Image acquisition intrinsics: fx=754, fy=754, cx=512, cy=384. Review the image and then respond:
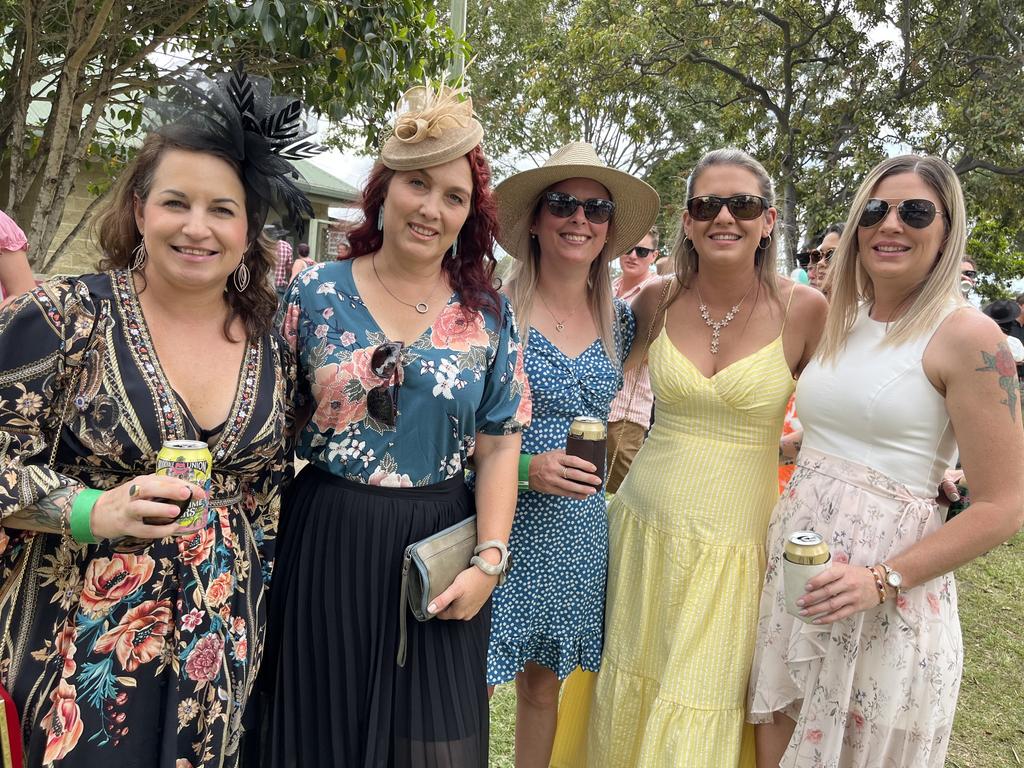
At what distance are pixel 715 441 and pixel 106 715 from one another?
197cm

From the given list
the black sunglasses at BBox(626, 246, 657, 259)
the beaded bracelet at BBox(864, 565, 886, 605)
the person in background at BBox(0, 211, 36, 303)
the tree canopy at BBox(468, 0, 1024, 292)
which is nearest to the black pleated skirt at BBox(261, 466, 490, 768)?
the beaded bracelet at BBox(864, 565, 886, 605)

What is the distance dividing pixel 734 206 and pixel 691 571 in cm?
127

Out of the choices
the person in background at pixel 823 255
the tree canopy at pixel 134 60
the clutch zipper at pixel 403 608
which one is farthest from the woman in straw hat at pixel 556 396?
the person in background at pixel 823 255

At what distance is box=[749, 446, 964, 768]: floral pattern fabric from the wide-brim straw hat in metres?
1.25

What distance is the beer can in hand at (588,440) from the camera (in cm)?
228

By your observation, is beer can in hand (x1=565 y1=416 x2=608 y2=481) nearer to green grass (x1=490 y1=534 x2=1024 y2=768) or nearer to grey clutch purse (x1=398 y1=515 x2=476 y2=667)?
grey clutch purse (x1=398 y1=515 x2=476 y2=667)

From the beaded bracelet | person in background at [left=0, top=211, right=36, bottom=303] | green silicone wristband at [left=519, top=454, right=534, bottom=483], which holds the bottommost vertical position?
the beaded bracelet

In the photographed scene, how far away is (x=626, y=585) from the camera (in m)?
2.75

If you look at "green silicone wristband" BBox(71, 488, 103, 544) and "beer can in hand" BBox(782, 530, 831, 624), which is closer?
"green silicone wristband" BBox(71, 488, 103, 544)

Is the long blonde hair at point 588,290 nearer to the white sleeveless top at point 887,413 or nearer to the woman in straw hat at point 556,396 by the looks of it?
the woman in straw hat at point 556,396

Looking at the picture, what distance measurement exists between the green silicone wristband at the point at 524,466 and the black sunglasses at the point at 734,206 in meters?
1.05

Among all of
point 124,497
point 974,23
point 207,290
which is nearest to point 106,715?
point 124,497

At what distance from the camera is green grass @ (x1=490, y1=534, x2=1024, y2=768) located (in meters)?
3.68

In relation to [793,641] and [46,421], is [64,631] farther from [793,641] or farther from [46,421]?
[793,641]
